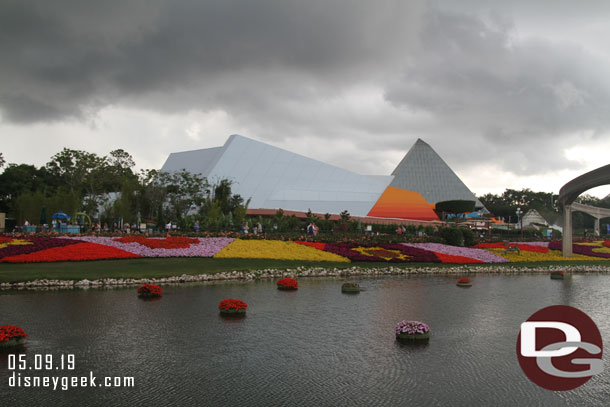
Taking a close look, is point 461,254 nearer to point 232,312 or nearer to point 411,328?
point 232,312

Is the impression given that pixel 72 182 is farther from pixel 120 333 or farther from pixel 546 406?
pixel 546 406

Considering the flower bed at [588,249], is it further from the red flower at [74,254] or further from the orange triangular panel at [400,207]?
the red flower at [74,254]

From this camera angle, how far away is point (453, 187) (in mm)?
79938

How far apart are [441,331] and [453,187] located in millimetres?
72147

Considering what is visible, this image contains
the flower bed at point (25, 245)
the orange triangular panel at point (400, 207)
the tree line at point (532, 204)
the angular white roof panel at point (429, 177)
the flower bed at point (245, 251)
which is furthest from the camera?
the tree line at point (532, 204)

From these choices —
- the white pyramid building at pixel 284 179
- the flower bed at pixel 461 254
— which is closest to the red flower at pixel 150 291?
the flower bed at pixel 461 254

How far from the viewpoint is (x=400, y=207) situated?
55.0 meters

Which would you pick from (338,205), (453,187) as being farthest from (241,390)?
(453,187)

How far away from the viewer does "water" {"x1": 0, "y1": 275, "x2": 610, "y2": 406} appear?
6.96 m

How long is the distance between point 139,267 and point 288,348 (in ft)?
42.3

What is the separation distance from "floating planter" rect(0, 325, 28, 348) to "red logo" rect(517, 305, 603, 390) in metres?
8.50

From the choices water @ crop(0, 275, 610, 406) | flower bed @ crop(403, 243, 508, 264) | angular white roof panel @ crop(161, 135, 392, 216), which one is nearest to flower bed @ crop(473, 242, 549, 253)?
flower bed @ crop(403, 243, 508, 264)

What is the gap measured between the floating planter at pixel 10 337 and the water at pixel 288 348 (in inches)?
10.5

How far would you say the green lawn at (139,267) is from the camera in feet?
57.6
